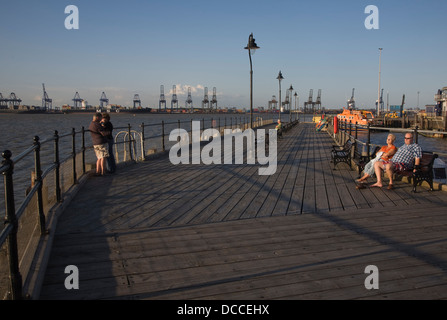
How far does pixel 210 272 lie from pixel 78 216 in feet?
8.20

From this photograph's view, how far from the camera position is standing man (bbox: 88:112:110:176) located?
7723 millimetres

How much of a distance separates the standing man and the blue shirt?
5.85 m

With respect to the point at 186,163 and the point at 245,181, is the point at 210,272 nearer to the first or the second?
the point at 245,181

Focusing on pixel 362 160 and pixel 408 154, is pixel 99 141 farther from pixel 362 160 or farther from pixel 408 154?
pixel 408 154

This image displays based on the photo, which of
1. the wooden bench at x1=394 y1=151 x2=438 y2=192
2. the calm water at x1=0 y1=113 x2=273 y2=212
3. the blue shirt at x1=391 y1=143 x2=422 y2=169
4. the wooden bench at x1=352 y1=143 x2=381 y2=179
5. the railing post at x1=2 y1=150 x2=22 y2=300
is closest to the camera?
the railing post at x1=2 y1=150 x2=22 y2=300

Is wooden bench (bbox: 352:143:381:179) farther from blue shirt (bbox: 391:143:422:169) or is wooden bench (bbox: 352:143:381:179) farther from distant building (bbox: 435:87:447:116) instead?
distant building (bbox: 435:87:447:116)

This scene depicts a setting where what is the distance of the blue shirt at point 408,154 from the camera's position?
6328mm

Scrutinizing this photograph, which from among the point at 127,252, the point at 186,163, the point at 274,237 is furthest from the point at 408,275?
the point at 186,163

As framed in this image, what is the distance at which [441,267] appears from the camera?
3.24 metres


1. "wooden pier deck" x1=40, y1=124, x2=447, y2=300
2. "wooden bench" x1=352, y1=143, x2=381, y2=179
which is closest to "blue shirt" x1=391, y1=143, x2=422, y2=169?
"wooden pier deck" x1=40, y1=124, x2=447, y2=300

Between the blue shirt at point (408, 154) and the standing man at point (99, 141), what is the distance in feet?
19.2

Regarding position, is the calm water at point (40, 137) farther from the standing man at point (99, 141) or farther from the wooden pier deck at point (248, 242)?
the wooden pier deck at point (248, 242)

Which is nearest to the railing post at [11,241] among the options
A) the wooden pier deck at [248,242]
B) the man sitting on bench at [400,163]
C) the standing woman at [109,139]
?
the wooden pier deck at [248,242]
